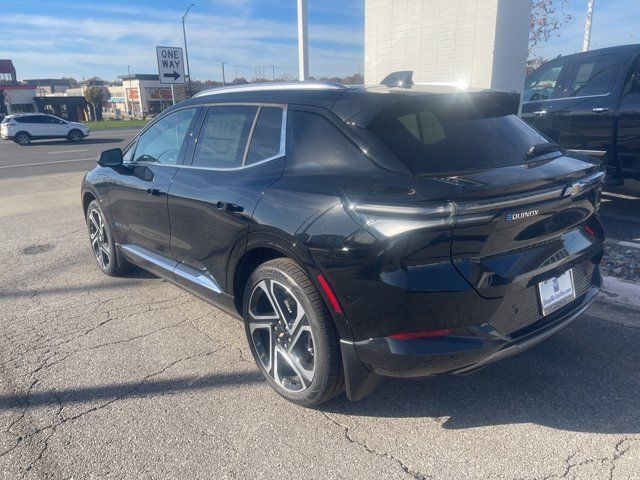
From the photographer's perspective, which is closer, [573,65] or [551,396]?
[551,396]

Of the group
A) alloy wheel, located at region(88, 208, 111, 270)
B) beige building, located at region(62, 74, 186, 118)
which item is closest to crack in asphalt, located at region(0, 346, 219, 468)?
alloy wheel, located at region(88, 208, 111, 270)

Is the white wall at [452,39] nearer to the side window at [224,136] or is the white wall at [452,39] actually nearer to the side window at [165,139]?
the side window at [165,139]

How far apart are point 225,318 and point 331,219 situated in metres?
1.99

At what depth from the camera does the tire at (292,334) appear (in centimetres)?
263

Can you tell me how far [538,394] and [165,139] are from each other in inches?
129

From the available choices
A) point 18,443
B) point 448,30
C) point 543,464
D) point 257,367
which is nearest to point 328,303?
point 257,367

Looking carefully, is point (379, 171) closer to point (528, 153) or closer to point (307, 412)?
point (528, 153)

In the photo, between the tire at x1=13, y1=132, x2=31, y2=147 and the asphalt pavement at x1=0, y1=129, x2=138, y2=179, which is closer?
the asphalt pavement at x1=0, y1=129, x2=138, y2=179

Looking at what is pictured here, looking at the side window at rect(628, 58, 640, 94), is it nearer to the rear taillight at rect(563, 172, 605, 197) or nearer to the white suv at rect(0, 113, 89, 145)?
the rear taillight at rect(563, 172, 605, 197)

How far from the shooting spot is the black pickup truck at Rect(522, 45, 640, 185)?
20.0ft

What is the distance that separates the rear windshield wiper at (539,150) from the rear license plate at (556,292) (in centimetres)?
66

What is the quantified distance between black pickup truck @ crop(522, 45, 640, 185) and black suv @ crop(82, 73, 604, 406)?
362cm

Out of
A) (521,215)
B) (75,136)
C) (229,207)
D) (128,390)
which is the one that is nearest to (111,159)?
(229,207)

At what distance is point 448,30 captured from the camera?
27.6ft
